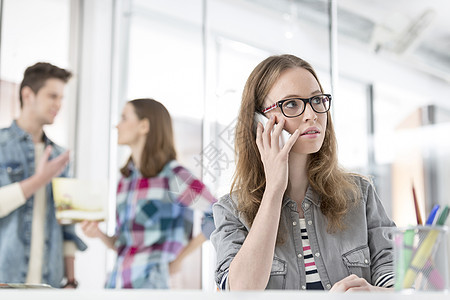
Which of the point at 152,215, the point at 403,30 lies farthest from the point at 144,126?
the point at 403,30

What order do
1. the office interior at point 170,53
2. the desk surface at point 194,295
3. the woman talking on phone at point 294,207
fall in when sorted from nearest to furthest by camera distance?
1. the desk surface at point 194,295
2. the woman talking on phone at point 294,207
3. the office interior at point 170,53

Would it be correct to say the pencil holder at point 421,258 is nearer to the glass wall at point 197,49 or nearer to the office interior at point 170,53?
the office interior at point 170,53

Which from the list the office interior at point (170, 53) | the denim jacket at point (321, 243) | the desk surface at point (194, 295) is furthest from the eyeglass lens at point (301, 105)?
the office interior at point (170, 53)

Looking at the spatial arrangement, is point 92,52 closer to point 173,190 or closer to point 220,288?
point 173,190

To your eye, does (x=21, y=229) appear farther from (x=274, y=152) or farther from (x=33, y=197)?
(x=274, y=152)

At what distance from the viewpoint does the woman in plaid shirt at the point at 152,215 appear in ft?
7.57

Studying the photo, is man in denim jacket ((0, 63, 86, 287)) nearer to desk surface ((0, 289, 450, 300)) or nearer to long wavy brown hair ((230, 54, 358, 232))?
long wavy brown hair ((230, 54, 358, 232))

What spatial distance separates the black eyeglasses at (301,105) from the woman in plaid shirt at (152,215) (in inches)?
41.4

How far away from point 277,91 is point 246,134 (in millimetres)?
121

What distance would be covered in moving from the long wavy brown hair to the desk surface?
63cm

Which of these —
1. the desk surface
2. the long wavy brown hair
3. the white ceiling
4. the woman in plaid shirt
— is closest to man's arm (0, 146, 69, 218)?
the woman in plaid shirt

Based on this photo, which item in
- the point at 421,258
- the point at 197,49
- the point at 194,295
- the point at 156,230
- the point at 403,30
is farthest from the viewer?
the point at 403,30

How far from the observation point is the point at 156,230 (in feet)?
7.64

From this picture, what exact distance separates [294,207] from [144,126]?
131 cm
